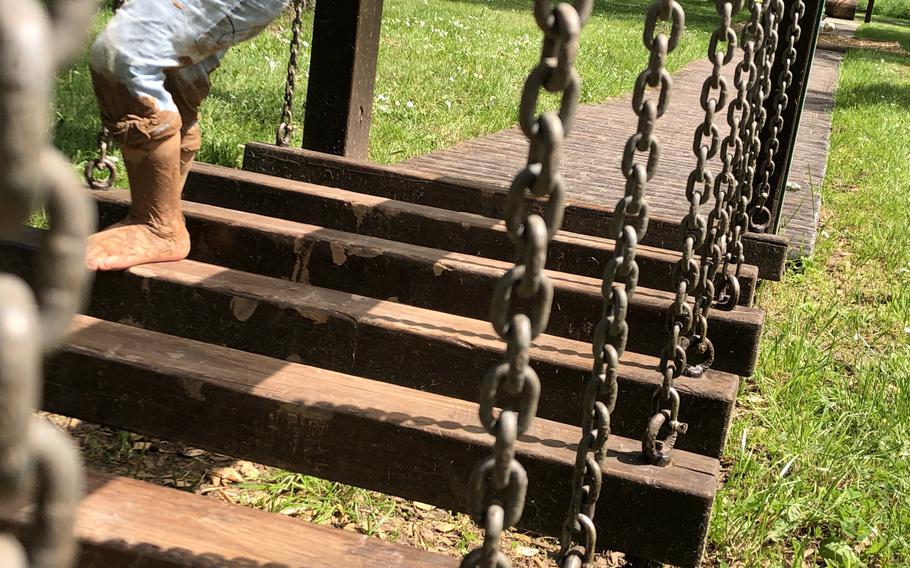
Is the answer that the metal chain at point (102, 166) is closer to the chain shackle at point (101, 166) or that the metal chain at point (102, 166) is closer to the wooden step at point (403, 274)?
the chain shackle at point (101, 166)

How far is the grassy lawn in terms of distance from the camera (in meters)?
3.10

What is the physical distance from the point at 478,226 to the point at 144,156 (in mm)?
1305

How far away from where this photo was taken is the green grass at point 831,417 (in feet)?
10.0

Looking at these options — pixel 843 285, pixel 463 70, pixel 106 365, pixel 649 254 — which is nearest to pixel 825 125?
pixel 463 70

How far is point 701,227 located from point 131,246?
5.73 feet

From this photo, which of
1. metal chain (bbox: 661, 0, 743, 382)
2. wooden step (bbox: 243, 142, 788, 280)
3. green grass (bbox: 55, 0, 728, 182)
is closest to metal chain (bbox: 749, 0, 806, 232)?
wooden step (bbox: 243, 142, 788, 280)

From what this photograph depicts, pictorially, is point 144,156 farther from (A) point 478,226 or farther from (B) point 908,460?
(B) point 908,460

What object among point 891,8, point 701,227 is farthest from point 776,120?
point 891,8

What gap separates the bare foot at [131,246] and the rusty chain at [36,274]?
2.51 m

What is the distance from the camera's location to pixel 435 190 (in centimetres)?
448

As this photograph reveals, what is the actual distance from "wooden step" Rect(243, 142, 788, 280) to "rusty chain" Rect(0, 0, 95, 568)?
369 centimetres

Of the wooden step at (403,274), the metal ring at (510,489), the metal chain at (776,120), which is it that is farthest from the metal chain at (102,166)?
the metal ring at (510,489)

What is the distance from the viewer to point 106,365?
8.20 feet

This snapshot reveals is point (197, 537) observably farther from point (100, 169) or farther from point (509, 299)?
point (100, 169)
